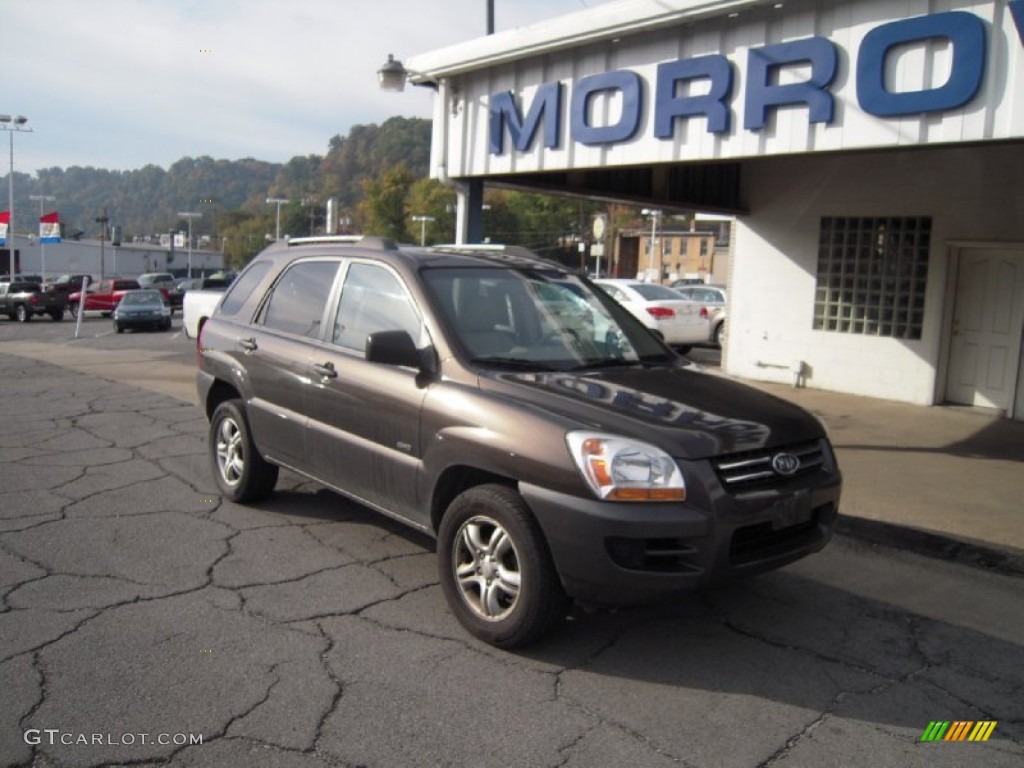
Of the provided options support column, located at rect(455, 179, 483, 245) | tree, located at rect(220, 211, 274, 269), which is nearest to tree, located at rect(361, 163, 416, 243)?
tree, located at rect(220, 211, 274, 269)

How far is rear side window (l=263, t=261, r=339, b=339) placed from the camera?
5488mm

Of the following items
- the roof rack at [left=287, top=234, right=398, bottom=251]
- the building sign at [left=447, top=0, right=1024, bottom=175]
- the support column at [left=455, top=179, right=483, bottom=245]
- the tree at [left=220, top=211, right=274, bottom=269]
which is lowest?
the roof rack at [left=287, top=234, right=398, bottom=251]

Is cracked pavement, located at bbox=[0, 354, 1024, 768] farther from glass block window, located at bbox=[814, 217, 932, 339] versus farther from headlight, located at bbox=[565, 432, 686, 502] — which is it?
glass block window, located at bbox=[814, 217, 932, 339]

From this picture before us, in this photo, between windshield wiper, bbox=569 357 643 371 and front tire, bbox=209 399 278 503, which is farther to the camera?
front tire, bbox=209 399 278 503

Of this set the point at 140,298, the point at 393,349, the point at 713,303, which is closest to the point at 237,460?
the point at 393,349

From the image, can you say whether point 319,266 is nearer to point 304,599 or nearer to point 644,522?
point 304,599

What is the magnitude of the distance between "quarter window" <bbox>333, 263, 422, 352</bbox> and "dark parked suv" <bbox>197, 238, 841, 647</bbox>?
0.04 ft

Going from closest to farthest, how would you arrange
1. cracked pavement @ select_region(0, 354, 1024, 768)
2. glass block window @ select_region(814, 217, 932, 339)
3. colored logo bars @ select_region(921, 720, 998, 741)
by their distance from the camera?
cracked pavement @ select_region(0, 354, 1024, 768) → colored logo bars @ select_region(921, 720, 998, 741) → glass block window @ select_region(814, 217, 932, 339)

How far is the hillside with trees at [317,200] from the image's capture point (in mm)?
95812

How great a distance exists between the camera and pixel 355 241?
559cm

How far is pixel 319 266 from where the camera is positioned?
5.66 metres

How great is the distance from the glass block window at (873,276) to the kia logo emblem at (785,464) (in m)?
7.84

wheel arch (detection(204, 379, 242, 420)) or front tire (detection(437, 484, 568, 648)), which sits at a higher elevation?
wheel arch (detection(204, 379, 242, 420))

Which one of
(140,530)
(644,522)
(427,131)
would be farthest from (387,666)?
(427,131)
